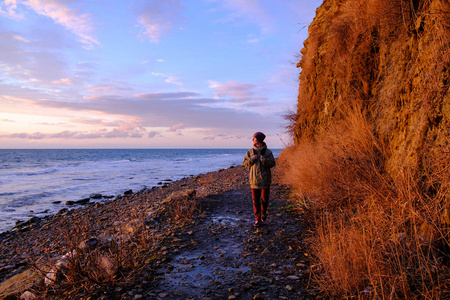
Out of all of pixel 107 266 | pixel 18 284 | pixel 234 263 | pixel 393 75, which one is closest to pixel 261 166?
pixel 234 263

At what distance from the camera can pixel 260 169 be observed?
21.4 feet

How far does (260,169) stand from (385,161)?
2669 millimetres

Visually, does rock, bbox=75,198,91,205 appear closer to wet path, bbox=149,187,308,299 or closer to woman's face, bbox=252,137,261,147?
wet path, bbox=149,187,308,299

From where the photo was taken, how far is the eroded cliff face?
168 inches

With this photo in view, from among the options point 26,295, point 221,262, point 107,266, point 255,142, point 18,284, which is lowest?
point 18,284

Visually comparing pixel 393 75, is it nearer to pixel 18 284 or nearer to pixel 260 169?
pixel 260 169

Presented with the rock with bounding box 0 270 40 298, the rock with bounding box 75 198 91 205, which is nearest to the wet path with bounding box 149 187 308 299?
the rock with bounding box 0 270 40 298

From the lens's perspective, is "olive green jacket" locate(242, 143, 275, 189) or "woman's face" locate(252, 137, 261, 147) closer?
"olive green jacket" locate(242, 143, 275, 189)

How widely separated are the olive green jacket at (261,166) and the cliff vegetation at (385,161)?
132cm

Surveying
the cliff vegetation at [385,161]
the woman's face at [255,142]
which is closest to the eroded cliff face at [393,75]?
the cliff vegetation at [385,161]

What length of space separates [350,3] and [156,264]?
31.7 feet

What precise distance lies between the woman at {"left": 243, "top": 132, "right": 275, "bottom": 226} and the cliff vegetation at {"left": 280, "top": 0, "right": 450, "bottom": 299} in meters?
1.17

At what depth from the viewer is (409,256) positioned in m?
3.27

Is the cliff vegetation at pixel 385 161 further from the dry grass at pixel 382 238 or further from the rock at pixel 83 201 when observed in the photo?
the rock at pixel 83 201
